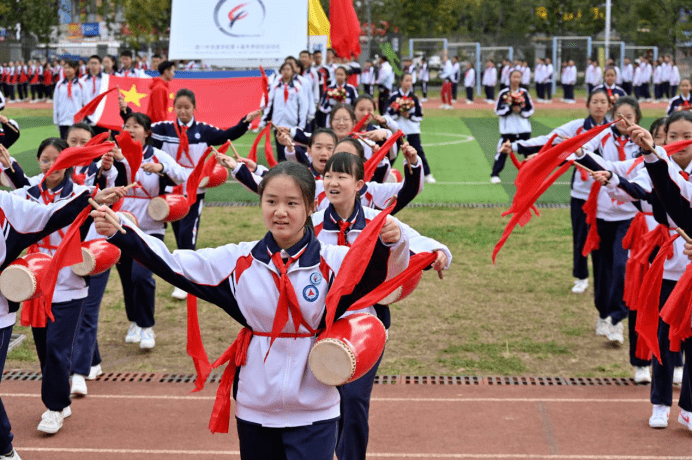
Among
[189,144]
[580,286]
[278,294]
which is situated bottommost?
[580,286]

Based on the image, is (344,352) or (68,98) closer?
(344,352)

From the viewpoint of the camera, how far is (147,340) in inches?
315

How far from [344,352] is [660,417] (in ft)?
11.4

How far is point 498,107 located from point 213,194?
5489 millimetres

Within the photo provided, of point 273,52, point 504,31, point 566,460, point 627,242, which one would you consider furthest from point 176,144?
point 504,31

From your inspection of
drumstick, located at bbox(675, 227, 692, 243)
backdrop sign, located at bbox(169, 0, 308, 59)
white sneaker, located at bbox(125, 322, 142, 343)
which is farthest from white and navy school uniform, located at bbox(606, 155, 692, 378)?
backdrop sign, located at bbox(169, 0, 308, 59)

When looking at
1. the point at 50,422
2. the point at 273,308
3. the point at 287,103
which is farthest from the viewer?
the point at 287,103

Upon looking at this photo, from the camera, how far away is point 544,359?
7672 millimetres

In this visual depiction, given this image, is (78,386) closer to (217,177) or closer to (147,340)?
(147,340)

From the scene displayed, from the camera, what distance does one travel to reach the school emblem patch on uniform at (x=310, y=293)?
3.81 meters

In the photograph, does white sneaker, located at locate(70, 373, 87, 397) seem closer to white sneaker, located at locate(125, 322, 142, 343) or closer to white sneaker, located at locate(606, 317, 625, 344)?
white sneaker, located at locate(125, 322, 142, 343)

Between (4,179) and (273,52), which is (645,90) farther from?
(4,179)

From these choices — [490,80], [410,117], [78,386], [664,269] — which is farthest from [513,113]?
[490,80]

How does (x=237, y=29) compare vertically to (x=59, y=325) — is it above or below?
above
